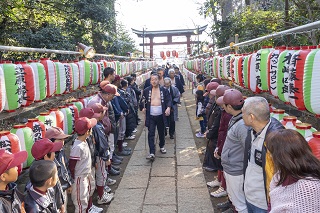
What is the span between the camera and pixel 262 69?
4.61 m

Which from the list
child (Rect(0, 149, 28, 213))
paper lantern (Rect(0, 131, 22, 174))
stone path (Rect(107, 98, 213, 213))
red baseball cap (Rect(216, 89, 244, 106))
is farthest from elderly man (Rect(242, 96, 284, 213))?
paper lantern (Rect(0, 131, 22, 174))

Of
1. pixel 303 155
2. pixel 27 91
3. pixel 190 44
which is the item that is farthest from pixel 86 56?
pixel 190 44

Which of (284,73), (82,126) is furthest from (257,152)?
(82,126)

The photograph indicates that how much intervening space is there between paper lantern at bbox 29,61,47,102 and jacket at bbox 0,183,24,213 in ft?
7.51

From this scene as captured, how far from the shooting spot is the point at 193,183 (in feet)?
19.2

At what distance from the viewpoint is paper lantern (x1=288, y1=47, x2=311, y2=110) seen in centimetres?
318

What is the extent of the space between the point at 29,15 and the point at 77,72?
868 centimetres

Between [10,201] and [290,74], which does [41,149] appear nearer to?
[10,201]

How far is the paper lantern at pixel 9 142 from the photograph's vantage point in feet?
11.4

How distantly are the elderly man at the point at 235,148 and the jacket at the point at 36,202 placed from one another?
87.0 inches

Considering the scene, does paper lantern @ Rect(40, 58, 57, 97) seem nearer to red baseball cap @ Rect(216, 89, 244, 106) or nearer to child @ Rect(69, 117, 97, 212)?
child @ Rect(69, 117, 97, 212)

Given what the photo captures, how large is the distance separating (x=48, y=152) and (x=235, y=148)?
2264 millimetres

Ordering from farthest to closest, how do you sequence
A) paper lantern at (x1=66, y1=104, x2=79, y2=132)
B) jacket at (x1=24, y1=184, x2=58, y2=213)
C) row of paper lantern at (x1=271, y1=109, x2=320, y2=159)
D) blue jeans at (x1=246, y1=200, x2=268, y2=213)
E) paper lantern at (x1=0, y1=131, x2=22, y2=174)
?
paper lantern at (x1=66, y1=104, x2=79, y2=132) < paper lantern at (x1=0, y1=131, x2=22, y2=174) < blue jeans at (x1=246, y1=200, x2=268, y2=213) < jacket at (x1=24, y1=184, x2=58, y2=213) < row of paper lantern at (x1=271, y1=109, x2=320, y2=159)

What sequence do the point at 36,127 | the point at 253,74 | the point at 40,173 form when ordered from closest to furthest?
the point at 40,173
the point at 36,127
the point at 253,74
